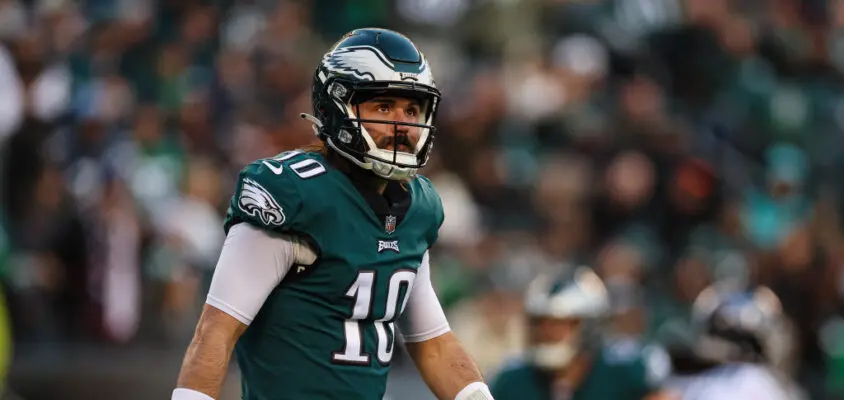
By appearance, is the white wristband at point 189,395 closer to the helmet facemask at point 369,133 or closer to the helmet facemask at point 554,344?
the helmet facemask at point 369,133

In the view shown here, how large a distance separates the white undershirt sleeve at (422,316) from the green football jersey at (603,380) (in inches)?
85.8

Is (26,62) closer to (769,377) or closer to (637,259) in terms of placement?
(637,259)

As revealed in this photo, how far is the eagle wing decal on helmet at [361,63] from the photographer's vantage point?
13.1 feet

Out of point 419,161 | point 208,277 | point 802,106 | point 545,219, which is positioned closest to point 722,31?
point 802,106

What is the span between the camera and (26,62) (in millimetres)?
10695

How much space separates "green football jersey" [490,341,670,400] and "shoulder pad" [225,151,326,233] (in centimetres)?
282

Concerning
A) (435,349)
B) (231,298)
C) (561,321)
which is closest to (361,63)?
(231,298)

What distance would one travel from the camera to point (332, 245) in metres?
3.90

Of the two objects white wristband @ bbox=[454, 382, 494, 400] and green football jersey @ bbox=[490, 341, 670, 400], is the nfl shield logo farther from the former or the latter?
green football jersey @ bbox=[490, 341, 670, 400]

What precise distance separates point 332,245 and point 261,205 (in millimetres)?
238

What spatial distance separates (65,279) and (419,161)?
659 cm

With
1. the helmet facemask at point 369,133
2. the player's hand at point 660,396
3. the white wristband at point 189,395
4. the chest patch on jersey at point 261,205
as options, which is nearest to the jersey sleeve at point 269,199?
the chest patch on jersey at point 261,205

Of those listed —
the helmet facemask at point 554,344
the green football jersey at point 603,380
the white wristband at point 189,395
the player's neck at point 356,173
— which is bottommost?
the green football jersey at point 603,380

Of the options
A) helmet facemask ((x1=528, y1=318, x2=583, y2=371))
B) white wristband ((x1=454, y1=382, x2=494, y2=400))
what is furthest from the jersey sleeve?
helmet facemask ((x1=528, y1=318, x2=583, y2=371))
